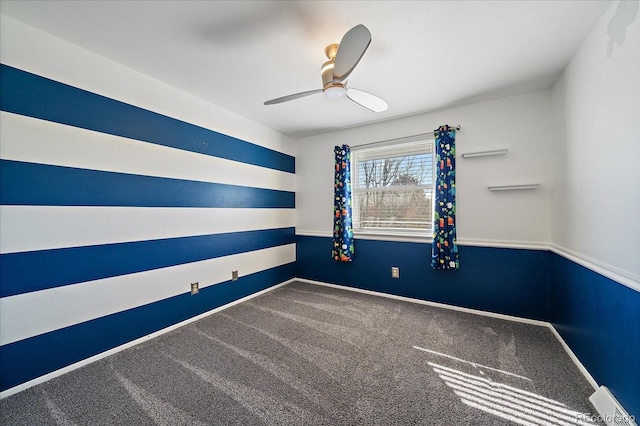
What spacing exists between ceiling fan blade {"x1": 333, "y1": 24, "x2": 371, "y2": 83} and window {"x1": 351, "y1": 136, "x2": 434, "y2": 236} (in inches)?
71.6

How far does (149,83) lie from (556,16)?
122 inches

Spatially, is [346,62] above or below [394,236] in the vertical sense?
above

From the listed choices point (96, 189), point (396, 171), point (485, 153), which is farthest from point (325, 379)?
point (485, 153)

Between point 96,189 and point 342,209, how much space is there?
8.39 ft

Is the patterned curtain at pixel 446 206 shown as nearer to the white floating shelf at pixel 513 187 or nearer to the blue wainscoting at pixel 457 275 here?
the blue wainscoting at pixel 457 275

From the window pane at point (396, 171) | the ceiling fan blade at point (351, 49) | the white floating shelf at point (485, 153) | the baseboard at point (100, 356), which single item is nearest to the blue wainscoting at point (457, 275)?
the window pane at point (396, 171)

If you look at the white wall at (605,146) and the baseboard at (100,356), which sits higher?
the white wall at (605,146)

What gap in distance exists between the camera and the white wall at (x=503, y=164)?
2.39 m

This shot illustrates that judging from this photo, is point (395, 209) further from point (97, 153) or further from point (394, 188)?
point (97, 153)

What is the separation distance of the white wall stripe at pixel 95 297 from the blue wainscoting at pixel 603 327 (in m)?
3.15

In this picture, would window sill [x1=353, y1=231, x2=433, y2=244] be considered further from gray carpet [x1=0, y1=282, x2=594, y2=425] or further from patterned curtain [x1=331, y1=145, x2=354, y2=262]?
gray carpet [x1=0, y1=282, x2=594, y2=425]

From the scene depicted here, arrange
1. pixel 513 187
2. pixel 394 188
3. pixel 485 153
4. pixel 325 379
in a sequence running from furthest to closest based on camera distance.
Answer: pixel 394 188 < pixel 485 153 < pixel 513 187 < pixel 325 379

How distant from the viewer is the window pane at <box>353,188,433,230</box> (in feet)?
10.0

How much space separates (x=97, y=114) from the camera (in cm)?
187
